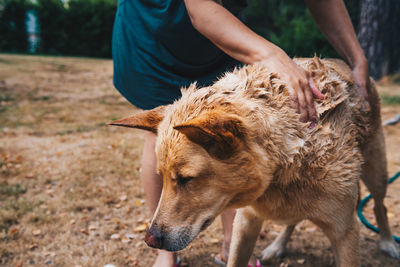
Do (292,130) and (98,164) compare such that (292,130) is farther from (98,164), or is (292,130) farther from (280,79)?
(98,164)

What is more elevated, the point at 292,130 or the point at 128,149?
the point at 292,130

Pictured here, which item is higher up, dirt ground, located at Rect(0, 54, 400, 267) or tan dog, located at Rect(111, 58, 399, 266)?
tan dog, located at Rect(111, 58, 399, 266)

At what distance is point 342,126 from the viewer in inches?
79.6

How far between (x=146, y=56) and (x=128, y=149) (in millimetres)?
3495

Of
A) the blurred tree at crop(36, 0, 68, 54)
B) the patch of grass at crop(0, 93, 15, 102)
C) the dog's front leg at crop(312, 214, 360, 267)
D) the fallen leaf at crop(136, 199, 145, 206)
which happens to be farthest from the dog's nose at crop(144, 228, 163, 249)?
the blurred tree at crop(36, 0, 68, 54)

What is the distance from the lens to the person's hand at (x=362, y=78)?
2.42 m

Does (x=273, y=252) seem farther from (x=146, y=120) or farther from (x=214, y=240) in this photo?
(x=146, y=120)

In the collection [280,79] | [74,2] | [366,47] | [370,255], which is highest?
[280,79]

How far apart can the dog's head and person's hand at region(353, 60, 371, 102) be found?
121cm

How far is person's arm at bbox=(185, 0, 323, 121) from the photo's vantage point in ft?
6.13

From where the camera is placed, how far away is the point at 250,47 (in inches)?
73.7

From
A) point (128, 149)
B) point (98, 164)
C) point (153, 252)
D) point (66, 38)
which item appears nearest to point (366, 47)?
point (128, 149)

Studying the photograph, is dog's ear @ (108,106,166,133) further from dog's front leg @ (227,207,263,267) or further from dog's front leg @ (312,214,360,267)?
dog's front leg @ (312,214,360,267)

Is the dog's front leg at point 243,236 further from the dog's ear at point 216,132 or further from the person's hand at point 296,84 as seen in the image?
the person's hand at point 296,84
